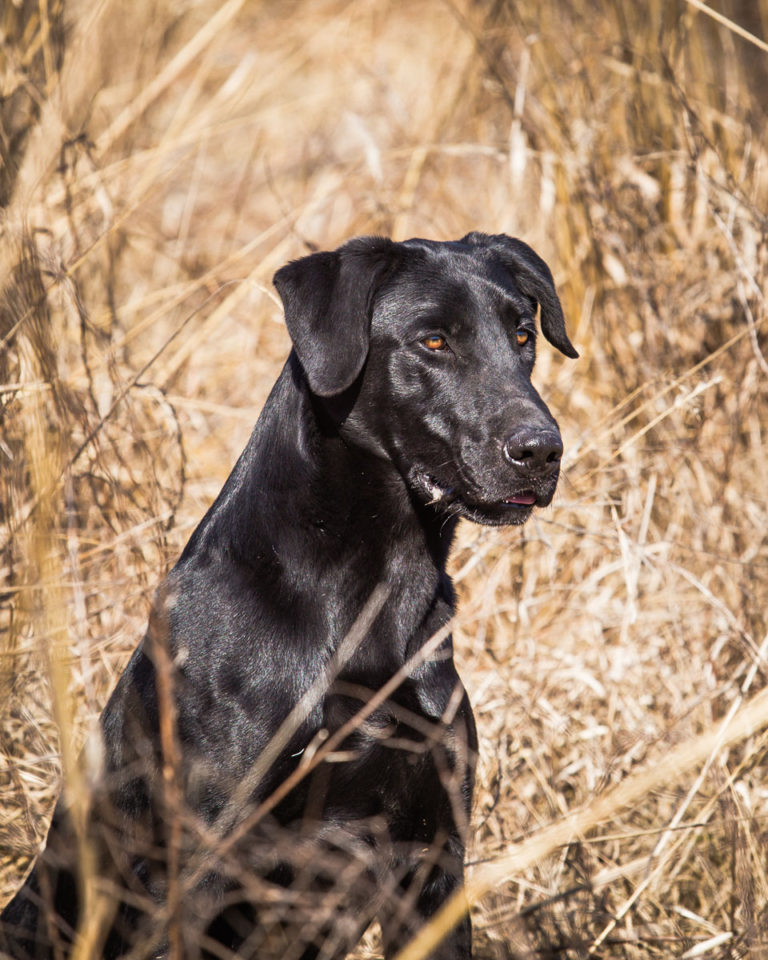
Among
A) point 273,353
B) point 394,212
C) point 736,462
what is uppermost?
point 394,212

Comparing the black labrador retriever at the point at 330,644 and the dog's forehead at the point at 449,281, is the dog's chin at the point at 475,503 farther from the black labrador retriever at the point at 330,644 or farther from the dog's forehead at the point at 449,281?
the dog's forehead at the point at 449,281

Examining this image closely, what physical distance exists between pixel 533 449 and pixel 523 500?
18 cm

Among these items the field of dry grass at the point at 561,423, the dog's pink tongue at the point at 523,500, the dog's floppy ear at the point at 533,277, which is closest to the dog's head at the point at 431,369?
the dog's pink tongue at the point at 523,500

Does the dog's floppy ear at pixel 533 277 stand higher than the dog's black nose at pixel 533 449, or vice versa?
the dog's floppy ear at pixel 533 277

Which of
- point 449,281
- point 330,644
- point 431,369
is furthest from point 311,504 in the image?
point 449,281

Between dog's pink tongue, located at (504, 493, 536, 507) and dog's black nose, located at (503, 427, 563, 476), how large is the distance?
0.31 ft

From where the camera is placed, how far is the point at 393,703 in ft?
8.45

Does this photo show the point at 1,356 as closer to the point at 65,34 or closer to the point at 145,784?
the point at 145,784

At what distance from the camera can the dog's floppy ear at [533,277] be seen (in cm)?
312

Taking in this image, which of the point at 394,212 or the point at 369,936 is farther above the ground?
the point at 394,212

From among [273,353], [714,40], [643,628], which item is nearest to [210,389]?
[273,353]

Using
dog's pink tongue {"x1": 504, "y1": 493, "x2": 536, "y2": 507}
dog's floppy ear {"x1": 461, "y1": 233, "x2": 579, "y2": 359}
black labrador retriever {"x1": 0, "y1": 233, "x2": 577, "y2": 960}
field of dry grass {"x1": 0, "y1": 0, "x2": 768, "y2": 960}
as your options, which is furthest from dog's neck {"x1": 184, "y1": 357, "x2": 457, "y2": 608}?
dog's floppy ear {"x1": 461, "y1": 233, "x2": 579, "y2": 359}

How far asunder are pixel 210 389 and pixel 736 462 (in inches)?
101

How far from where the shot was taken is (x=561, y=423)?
4730mm
